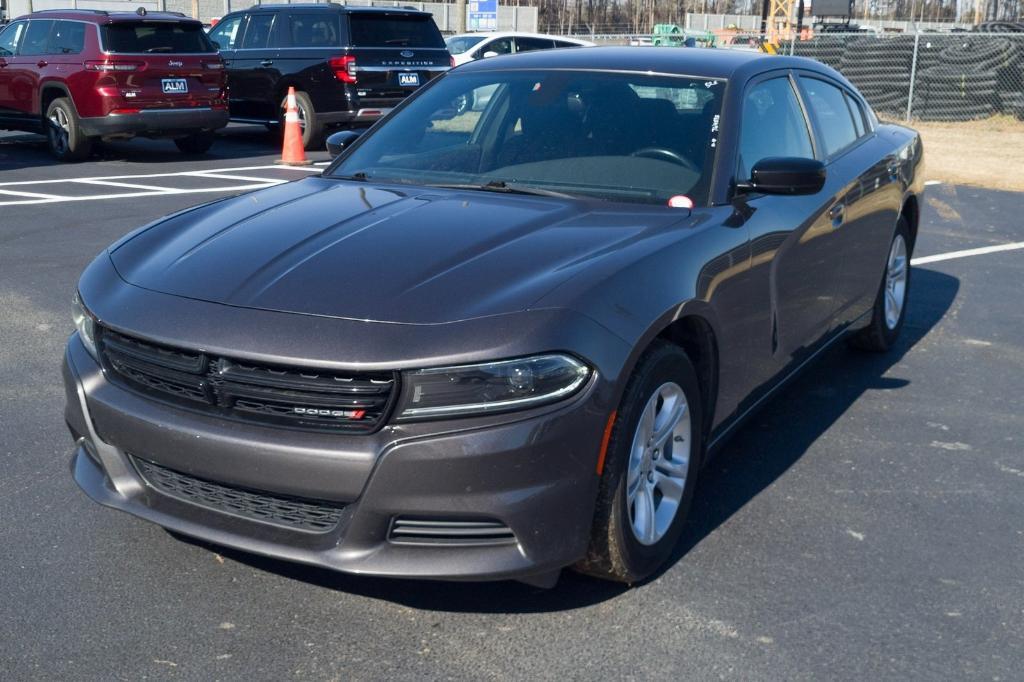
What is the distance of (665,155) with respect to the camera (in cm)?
444

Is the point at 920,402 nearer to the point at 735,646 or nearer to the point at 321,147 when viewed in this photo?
Answer: the point at 735,646

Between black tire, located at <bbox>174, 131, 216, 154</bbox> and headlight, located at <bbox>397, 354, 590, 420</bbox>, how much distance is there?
13.4m

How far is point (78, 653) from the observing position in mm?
3195

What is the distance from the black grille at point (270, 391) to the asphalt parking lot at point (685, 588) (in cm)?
65

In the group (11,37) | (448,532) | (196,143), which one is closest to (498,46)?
(196,143)

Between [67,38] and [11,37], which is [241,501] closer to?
[67,38]

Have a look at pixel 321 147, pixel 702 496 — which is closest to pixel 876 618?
pixel 702 496

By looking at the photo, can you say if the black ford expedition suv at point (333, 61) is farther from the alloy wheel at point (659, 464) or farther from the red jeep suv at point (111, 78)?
the alloy wheel at point (659, 464)

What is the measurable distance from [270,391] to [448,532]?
61 centimetres

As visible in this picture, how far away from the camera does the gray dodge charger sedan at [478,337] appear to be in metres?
3.05

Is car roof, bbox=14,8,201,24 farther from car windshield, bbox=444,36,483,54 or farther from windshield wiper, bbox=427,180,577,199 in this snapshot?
windshield wiper, bbox=427,180,577,199

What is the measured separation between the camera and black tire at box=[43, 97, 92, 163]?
46.6ft

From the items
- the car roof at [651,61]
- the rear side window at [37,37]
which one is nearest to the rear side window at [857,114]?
the car roof at [651,61]

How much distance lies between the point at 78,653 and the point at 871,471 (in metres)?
3.08
